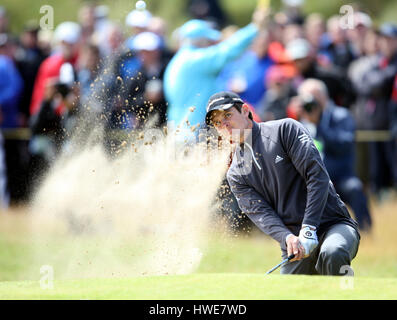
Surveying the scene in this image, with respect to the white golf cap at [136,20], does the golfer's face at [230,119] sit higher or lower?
lower

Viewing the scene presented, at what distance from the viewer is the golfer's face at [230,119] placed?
238 inches

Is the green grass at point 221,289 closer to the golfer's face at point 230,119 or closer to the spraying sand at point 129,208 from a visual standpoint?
the golfer's face at point 230,119

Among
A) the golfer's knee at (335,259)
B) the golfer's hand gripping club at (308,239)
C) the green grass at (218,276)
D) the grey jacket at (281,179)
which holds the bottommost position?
the green grass at (218,276)

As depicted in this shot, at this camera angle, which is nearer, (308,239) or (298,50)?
(308,239)

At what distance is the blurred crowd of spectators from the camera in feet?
31.7

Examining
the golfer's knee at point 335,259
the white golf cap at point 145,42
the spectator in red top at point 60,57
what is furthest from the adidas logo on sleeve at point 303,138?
the spectator in red top at point 60,57

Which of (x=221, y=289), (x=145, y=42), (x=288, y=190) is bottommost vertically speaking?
(x=221, y=289)

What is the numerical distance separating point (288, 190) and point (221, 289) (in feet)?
4.02

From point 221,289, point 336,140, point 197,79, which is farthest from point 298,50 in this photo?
point 221,289

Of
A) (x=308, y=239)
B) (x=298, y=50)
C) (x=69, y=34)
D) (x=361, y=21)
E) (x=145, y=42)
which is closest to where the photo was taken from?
(x=308, y=239)

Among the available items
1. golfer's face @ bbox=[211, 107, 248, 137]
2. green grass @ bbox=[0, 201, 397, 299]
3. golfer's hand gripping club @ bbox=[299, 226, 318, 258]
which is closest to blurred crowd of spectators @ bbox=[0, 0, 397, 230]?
green grass @ bbox=[0, 201, 397, 299]

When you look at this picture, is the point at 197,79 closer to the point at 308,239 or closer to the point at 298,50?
the point at 298,50

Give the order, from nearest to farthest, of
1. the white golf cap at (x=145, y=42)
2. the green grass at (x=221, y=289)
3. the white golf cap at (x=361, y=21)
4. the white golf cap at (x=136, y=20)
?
the green grass at (x=221, y=289) → the white golf cap at (x=145, y=42) → the white golf cap at (x=136, y=20) → the white golf cap at (x=361, y=21)

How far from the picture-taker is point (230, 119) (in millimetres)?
6055
